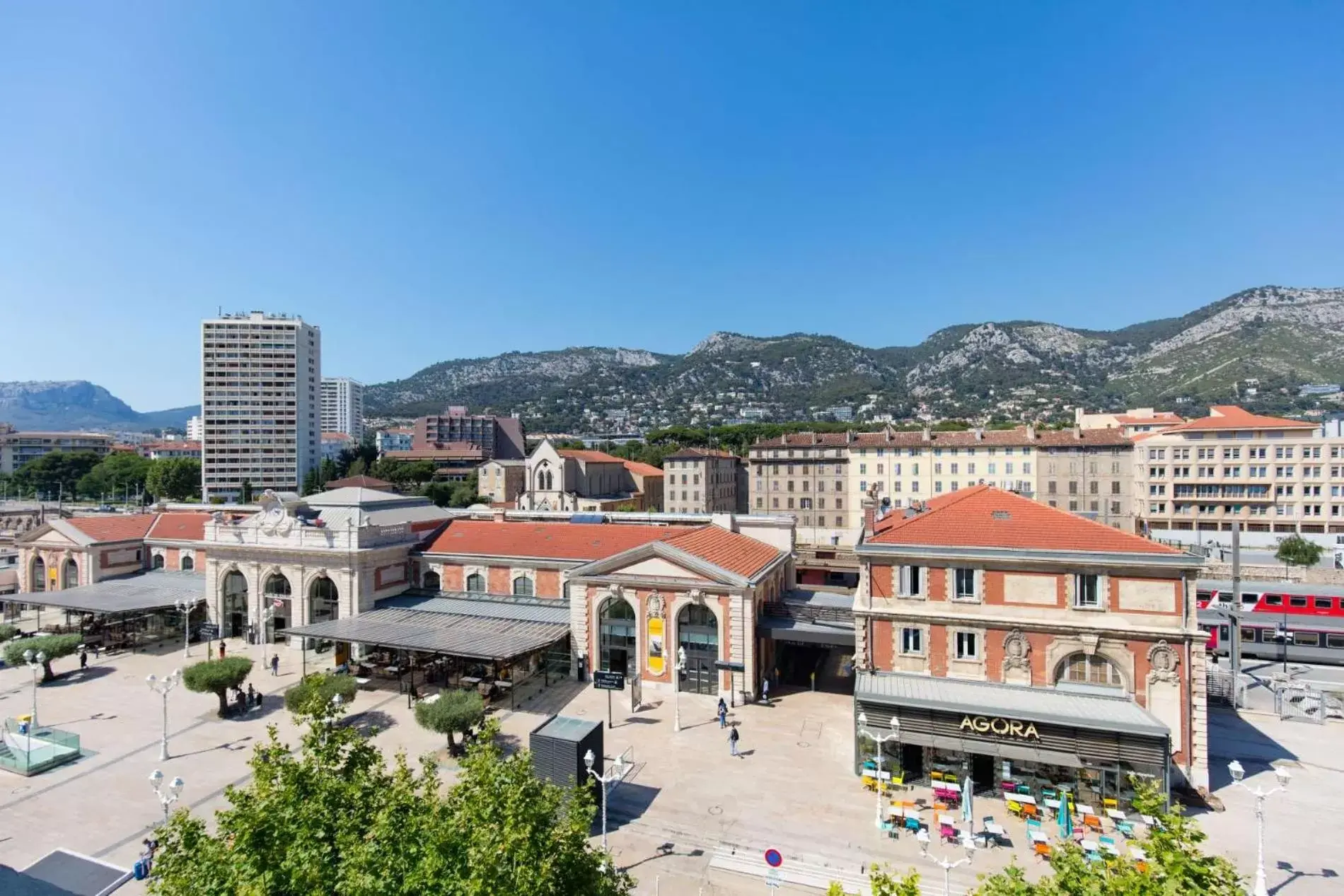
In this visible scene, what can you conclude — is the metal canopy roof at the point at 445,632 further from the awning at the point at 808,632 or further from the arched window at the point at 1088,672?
the arched window at the point at 1088,672

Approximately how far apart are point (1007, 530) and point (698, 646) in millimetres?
15486

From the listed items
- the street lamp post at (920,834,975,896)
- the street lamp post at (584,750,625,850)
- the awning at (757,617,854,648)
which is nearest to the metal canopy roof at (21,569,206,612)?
the street lamp post at (584,750,625,850)

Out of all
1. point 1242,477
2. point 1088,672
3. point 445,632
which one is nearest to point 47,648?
point 445,632

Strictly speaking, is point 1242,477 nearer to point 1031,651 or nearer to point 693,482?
point 693,482

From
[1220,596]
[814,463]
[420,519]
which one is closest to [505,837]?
[420,519]

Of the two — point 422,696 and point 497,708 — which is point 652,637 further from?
point 422,696

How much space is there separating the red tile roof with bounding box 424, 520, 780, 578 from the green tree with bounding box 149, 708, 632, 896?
21667mm

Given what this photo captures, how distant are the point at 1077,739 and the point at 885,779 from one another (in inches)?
258

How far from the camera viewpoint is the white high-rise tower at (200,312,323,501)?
139m

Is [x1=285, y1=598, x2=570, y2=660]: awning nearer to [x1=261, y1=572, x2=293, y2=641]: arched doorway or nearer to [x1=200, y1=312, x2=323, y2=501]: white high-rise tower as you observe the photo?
[x1=261, y1=572, x2=293, y2=641]: arched doorway

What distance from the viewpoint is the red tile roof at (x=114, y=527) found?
50844 millimetres

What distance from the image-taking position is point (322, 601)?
42.4m

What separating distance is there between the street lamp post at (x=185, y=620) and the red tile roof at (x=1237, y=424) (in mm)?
103264

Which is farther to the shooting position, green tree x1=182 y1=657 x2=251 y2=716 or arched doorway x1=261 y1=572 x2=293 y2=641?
arched doorway x1=261 y1=572 x2=293 y2=641
